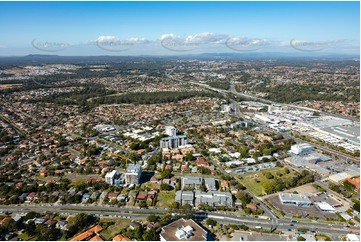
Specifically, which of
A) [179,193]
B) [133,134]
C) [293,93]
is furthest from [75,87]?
[179,193]

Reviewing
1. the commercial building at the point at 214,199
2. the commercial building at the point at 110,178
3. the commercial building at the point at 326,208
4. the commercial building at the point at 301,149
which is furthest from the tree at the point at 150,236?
the commercial building at the point at 301,149

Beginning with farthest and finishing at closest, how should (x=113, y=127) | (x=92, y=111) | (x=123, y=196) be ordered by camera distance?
(x=92, y=111), (x=113, y=127), (x=123, y=196)

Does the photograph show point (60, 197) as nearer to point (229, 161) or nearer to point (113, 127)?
point (229, 161)

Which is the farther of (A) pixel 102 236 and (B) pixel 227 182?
(B) pixel 227 182

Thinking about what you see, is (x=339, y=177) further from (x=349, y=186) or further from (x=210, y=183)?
(x=210, y=183)

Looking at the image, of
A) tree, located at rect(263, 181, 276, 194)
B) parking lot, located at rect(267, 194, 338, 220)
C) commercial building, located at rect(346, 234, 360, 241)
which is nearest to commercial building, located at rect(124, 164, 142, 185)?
tree, located at rect(263, 181, 276, 194)

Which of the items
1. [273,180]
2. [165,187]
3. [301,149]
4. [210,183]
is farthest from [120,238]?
[301,149]

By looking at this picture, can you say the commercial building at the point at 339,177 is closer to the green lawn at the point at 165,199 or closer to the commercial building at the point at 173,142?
the green lawn at the point at 165,199
